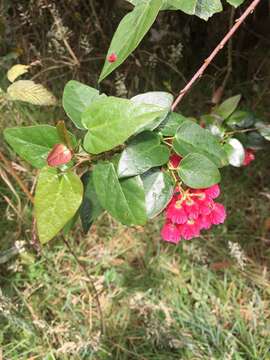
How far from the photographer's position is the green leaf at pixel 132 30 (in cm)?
71

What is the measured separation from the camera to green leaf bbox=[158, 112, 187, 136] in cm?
85

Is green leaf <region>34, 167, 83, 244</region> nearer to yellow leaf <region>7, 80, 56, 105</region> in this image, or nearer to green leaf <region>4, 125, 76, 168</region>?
green leaf <region>4, 125, 76, 168</region>

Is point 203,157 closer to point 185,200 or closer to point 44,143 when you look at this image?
point 185,200

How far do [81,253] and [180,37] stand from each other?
2.63 ft

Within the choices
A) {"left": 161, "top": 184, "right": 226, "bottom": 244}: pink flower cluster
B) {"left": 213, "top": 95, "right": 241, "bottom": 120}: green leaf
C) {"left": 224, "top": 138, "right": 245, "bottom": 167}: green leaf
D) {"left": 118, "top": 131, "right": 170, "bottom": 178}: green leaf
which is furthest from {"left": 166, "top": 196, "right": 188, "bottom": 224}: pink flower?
{"left": 213, "top": 95, "right": 241, "bottom": 120}: green leaf

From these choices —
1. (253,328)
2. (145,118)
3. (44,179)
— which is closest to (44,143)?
(44,179)

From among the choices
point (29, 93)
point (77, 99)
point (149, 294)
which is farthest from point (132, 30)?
point (149, 294)

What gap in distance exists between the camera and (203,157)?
0.81 metres

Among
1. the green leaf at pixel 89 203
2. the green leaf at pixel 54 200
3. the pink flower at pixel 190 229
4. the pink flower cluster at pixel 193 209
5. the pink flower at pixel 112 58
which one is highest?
the pink flower at pixel 112 58

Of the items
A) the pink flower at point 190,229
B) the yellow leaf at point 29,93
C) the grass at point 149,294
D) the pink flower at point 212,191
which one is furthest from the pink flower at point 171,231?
the grass at point 149,294

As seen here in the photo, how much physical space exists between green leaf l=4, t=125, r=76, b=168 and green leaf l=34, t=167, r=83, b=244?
1.6 inches

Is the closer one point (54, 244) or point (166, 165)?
point (166, 165)

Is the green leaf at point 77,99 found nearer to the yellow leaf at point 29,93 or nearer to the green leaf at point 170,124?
the green leaf at point 170,124

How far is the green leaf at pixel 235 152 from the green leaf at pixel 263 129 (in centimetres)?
10
